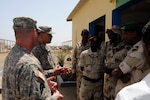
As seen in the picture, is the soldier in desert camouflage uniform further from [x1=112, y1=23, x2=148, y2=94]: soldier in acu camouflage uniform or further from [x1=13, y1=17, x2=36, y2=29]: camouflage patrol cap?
[x1=13, y1=17, x2=36, y2=29]: camouflage patrol cap

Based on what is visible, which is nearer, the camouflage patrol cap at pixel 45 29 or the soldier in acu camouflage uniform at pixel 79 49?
the camouflage patrol cap at pixel 45 29

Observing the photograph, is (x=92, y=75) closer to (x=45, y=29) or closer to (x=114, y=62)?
(x=114, y=62)

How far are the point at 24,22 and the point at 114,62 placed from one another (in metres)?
2.00

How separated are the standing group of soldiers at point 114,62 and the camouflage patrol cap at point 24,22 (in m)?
1.31

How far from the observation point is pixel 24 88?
2.01m

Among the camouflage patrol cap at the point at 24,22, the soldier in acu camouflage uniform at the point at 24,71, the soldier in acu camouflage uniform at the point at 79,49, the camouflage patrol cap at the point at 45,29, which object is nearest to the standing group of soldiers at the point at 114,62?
the soldier in acu camouflage uniform at the point at 79,49

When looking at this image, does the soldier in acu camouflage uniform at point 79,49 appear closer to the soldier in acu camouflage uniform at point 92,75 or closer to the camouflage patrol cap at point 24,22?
the soldier in acu camouflage uniform at point 92,75

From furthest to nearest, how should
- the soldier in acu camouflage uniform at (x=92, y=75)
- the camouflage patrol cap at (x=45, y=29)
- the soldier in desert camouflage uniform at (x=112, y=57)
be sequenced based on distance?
the soldier in acu camouflage uniform at (x=92, y=75) < the camouflage patrol cap at (x=45, y=29) < the soldier in desert camouflage uniform at (x=112, y=57)

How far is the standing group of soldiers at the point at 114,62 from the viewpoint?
2971 millimetres

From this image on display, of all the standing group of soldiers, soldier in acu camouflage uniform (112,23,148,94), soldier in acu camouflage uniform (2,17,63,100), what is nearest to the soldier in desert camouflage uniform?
the standing group of soldiers

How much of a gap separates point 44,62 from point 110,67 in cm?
121

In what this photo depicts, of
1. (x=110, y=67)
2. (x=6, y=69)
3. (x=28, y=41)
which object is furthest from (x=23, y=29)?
(x=110, y=67)

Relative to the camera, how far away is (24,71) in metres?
2.02

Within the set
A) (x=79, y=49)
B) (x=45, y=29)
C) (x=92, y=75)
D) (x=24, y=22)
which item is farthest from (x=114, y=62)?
(x=79, y=49)
